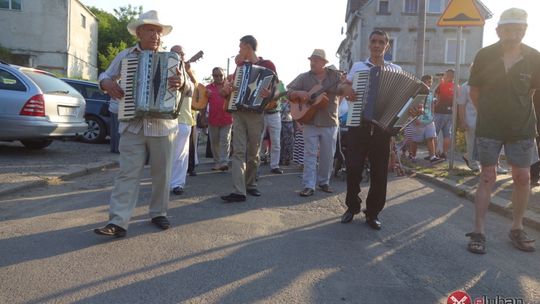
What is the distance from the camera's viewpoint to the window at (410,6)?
120ft

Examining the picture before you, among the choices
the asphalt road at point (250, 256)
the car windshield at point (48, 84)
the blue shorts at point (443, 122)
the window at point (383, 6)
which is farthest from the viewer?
the window at point (383, 6)

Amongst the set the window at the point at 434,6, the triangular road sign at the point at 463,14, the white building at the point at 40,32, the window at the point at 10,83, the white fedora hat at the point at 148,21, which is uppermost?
the window at the point at 434,6

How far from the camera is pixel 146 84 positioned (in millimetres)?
4305

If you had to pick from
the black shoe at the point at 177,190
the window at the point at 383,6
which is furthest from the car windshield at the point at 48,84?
the window at the point at 383,6

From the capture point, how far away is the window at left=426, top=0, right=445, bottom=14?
35.7m

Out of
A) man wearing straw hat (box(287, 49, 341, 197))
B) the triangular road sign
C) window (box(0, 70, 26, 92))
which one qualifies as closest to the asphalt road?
man wearing straw hat (box(287, 49, 341, 197))

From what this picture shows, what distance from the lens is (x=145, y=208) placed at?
5617 millimetres

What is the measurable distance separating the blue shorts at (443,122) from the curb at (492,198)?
2.37 meters

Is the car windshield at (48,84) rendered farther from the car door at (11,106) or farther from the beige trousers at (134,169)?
the beige trousers at (134,169)

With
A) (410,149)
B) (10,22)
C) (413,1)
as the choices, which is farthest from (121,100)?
(413,1)

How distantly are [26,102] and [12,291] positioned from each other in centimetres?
685

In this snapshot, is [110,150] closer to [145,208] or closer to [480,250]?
[145,208]

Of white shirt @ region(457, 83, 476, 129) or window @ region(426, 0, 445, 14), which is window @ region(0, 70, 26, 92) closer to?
white shirt @ region(457, 83, 476, 129)

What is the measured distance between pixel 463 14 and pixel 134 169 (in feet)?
22.8
